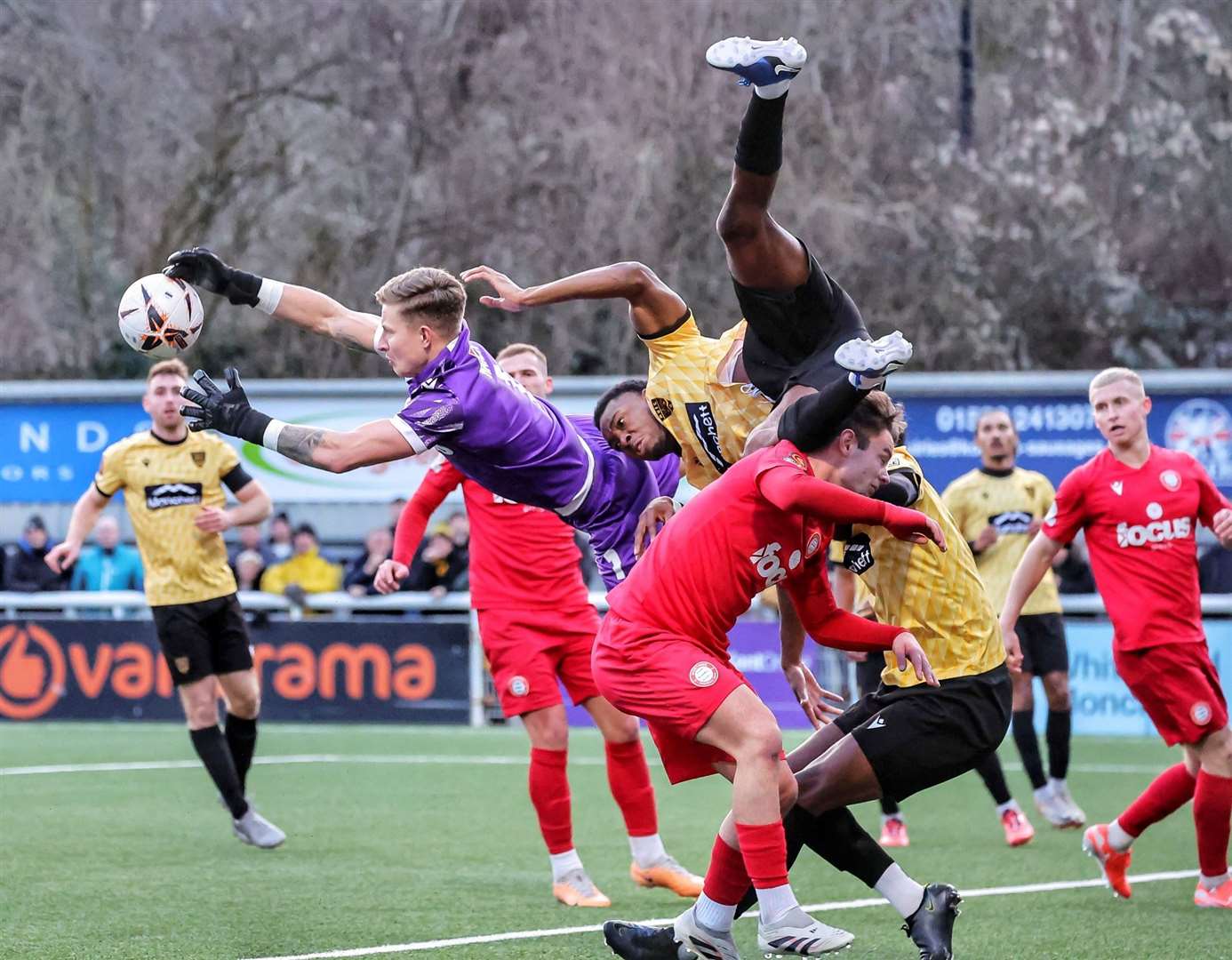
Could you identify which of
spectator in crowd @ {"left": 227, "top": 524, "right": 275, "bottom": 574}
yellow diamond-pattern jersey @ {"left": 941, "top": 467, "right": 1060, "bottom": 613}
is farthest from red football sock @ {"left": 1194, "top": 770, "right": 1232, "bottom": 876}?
spectator in crowd @ {"left": 227, "top": 524, "right": 275, "bottom": 574}

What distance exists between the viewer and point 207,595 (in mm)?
10398

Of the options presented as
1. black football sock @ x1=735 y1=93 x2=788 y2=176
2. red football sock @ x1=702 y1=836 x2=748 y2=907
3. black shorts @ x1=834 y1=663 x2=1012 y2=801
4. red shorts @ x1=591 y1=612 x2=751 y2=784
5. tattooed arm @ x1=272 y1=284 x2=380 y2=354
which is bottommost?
red football sock @ x1=702 y1=836 x2=748 y2=907

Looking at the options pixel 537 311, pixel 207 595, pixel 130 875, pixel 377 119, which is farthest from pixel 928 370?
pixel 130 875

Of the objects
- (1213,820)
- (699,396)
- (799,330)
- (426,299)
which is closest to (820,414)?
(799,330)

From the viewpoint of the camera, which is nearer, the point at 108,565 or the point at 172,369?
the point at 172,369

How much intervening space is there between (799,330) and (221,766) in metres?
4.63

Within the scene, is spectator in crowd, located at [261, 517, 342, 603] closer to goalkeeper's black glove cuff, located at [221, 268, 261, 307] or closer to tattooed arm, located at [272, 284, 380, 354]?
tattooed arm, located at [272, 284, 380, 354]

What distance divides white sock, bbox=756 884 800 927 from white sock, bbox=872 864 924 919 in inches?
23.8

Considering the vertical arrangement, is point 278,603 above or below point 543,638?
below

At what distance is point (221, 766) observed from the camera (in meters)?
10.0

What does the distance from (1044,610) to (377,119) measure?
16037 mm

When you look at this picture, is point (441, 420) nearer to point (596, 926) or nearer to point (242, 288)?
point (242, 288)

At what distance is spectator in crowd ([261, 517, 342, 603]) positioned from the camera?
1728cm

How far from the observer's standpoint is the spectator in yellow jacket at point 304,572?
1730 centimetres
